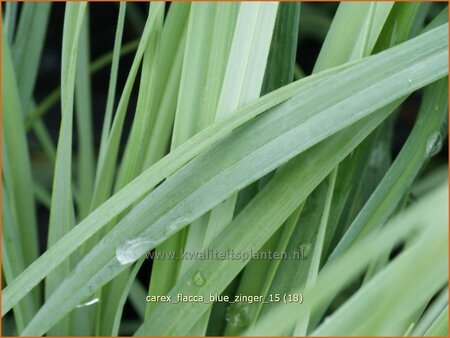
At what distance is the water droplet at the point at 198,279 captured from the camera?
1.70 feet

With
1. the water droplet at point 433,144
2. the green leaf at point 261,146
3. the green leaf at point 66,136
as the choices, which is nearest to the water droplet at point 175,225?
the green leaf at point 261,146

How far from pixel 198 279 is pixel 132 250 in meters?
0.06

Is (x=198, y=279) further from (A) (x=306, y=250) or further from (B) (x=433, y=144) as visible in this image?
(B) (x=433, y=144)

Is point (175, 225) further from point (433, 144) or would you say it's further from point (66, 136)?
point (433, 144)

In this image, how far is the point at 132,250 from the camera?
509 mm

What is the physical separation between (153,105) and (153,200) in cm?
12

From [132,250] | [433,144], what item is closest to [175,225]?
[132,250]

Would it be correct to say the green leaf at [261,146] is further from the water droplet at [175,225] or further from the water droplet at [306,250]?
the water droplet at [306,250]

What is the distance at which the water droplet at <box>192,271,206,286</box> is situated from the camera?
52cm

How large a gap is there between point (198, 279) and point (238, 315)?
0.08 m

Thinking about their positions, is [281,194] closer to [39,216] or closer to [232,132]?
→ [232,132]

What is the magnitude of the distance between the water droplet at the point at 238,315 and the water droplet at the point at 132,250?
0.12m

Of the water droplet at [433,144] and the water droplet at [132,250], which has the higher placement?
the water droplet at [433,144]

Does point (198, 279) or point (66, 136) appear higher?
point (66, 136)
